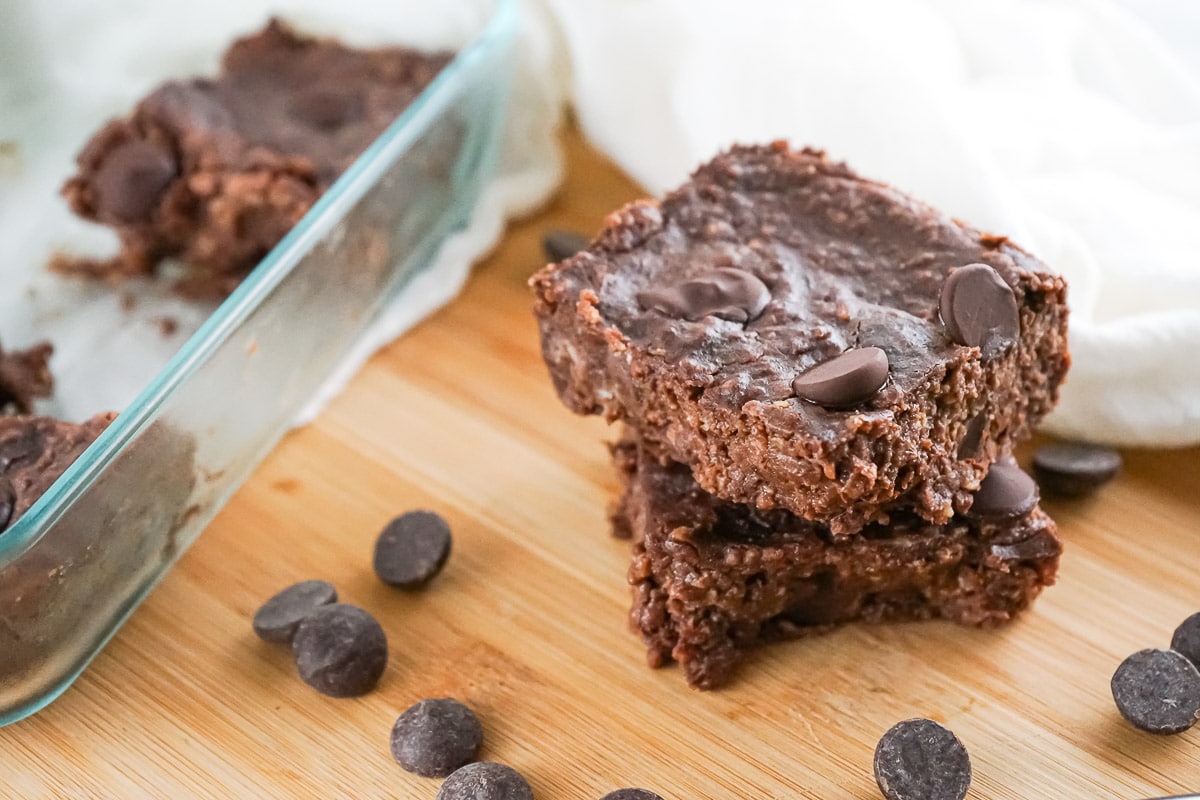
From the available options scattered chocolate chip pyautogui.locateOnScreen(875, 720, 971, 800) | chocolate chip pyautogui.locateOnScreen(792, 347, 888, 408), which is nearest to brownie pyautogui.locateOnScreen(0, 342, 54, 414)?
chocolate chip pyautogui.locateOnScreen(792, 347, 888, 408)

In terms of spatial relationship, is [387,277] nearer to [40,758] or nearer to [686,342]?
[686,342]

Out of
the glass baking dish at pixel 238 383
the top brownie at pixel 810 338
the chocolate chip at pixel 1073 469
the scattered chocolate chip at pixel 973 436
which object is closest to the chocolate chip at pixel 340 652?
the glass baking dish at pixel 238 383

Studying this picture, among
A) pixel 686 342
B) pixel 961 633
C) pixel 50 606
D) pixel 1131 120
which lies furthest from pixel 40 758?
pixel 1131 120

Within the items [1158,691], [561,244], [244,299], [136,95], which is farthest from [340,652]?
[136,95]

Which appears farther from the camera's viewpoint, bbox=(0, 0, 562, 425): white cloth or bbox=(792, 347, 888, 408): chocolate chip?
bbox=(0, 0, 562, 425): white cloth

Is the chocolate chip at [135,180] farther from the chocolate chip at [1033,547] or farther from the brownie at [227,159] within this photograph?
the chocolate chip at [1033,547]

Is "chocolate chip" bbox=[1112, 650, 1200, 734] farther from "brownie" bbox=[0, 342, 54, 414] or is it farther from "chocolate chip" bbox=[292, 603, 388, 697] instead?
"brownie" bbox=[0, 342, 54, 414]
